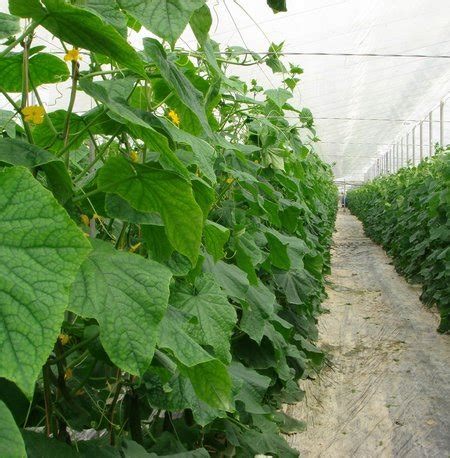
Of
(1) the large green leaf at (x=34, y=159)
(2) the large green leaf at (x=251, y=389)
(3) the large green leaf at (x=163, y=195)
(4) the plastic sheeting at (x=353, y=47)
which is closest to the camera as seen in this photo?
(1) the large green leaf at (x=34, y=159)

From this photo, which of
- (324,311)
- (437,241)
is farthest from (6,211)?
(437,241)

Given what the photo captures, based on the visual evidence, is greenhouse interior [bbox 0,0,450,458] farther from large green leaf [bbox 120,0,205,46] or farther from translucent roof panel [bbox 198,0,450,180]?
translucent roof panel [bbox 198,0,450,180]

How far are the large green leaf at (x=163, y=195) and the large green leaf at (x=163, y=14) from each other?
9.6 inches

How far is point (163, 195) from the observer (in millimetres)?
881

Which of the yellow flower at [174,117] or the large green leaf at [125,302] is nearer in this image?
the large green leaf at [125,302]

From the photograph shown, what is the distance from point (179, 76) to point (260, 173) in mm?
1843

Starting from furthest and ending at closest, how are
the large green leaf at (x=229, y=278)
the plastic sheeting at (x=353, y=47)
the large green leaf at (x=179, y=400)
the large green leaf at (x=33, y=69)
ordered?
the plastic sheeting at (x=353, y=47)
the large green leaf at (x=229, y=278)
the large green leaf at (x=179, y=400)
the large green leaf at (x=33, y=69)

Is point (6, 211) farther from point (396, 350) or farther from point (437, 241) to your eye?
point (437, 241)

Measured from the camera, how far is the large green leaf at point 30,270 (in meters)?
0.45

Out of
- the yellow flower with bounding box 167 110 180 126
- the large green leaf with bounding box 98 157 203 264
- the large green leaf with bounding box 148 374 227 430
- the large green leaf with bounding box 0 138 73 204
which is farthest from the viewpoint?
the large green leaf with bounding box 148 374 227 430

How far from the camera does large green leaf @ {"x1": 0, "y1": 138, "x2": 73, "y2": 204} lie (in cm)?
75

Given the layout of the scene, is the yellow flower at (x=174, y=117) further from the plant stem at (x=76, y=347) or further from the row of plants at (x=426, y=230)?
the row of plants at (x=426, y=230)

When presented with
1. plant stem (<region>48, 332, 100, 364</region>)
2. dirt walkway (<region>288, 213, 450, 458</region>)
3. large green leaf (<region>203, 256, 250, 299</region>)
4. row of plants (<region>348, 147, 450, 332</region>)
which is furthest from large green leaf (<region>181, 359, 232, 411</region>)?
row of plants (<region>348, 147, 450, 332</region>)

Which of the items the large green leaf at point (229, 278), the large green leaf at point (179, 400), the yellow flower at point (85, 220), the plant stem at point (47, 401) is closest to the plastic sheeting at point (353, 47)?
the large green leaf at point (229, 278)
